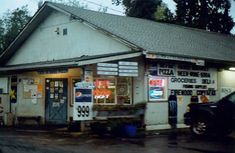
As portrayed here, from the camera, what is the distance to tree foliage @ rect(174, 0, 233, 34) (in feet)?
125

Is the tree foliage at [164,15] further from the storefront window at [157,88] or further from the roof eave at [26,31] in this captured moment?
the storefront window at [157,88]

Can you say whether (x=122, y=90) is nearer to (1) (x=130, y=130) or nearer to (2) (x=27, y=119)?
(1) (x=130, y=130)

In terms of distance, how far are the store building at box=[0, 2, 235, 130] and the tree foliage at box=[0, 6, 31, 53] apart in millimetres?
15934

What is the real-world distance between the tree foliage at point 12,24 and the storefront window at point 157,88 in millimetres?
25372

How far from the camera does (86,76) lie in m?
17.2

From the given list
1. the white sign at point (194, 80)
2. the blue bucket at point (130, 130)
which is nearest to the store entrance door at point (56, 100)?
the white sign at point (194, 80)

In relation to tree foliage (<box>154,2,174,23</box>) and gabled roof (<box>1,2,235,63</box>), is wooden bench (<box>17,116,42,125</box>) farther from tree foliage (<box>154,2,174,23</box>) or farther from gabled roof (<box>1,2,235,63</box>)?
tree foliage (<box>154,2,174,23</box>)

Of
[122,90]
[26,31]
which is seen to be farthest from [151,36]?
[26,31]

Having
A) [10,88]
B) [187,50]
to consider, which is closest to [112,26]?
[187,50]

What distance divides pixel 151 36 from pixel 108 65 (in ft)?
16.5

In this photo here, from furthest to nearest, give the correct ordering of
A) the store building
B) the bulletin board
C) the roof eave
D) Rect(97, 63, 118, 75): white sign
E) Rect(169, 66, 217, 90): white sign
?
the roof eave, the bulletin board, Rect(169, 66, 217, 90): white sign, the store building, Rect(97, 63, 118, 75): white sign

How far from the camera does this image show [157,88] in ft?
62.3

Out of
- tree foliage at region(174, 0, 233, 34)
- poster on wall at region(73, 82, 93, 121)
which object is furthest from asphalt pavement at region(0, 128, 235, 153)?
tree foliage at region(174, 0, 233, 34)

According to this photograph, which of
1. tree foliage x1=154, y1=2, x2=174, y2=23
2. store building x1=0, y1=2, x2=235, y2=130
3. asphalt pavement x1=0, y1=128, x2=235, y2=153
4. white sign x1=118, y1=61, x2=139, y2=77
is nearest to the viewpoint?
asphalt pavement x1=0, y1=128, x2=235, y2=153
